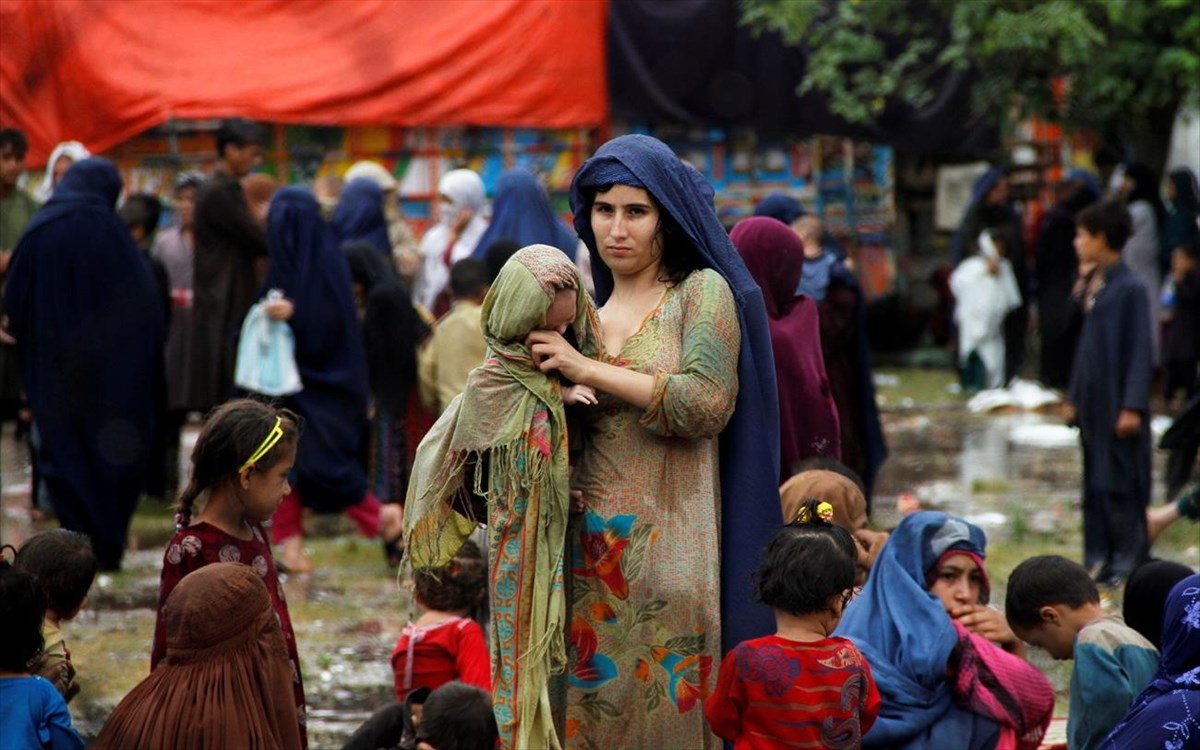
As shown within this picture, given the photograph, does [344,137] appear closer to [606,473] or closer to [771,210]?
[771,210]

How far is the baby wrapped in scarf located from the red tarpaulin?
8.96m

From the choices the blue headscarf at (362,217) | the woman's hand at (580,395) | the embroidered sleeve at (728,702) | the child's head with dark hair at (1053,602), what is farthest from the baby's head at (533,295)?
the blue headscarf at (362,217)

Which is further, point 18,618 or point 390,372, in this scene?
point 390,372

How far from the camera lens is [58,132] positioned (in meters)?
12.0

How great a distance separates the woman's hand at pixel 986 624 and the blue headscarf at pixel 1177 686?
98 cm

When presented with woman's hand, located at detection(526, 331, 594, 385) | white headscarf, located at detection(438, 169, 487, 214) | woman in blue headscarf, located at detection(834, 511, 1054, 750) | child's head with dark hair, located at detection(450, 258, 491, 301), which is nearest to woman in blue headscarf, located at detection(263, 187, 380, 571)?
child's head with dark hair, located at detection(450, 258, 491, 301)

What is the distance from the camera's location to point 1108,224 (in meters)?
7.51

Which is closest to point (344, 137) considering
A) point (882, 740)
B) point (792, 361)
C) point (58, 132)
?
point (58, 132)

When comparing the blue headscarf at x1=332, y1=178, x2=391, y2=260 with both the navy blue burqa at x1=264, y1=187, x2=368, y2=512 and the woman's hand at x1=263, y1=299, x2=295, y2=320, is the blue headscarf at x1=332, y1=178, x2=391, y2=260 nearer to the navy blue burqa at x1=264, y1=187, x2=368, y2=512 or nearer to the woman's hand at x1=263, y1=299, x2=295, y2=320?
the navy blue burqa at x1=264, y1=187, x2=368, y2=512

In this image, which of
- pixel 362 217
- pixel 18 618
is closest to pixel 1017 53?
pixel 362 217

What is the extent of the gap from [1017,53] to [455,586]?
30.6 ft

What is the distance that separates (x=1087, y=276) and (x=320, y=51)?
7461 mm

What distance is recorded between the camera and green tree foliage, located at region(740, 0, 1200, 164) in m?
12.1

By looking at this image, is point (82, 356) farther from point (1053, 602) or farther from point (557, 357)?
point (1053, 602)
